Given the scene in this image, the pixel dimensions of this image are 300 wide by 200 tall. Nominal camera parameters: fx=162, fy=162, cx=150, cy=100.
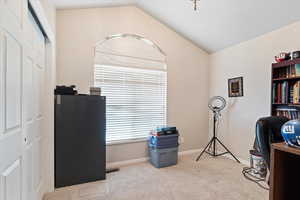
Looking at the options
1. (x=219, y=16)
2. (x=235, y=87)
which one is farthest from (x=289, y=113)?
(x=219, y=16)

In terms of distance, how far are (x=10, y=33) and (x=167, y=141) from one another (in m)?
2.53

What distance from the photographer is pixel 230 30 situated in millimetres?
2887

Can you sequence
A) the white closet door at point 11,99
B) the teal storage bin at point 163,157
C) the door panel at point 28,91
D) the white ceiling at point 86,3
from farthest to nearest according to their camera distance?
the teal storage bin at point 163,157 → the white ceiling at point 86,3 → the door panel at point 28,91 → the white closet door at point 11,99

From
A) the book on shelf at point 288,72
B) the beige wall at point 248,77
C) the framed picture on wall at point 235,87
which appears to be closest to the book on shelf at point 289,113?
the beige wall at point 248,77

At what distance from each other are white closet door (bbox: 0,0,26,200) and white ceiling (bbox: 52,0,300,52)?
1610 millimetres

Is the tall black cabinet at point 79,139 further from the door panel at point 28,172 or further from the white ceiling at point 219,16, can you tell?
the white ceiling at point 219,16

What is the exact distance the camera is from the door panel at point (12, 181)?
923 millimetres

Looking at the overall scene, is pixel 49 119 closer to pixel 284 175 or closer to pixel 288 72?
pixel 284 175

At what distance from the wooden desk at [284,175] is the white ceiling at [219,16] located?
2091mm

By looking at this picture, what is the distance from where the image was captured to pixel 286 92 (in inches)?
90.0

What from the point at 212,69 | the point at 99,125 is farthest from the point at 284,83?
A: the point at 99,125

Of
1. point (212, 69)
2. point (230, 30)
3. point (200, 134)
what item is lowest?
point (200, 134)

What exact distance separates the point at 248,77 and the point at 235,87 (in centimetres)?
30

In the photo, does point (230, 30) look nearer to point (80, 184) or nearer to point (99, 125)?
point (99, 125)
